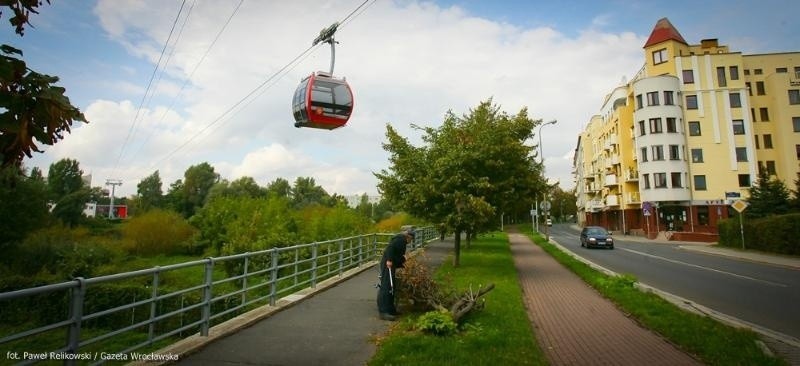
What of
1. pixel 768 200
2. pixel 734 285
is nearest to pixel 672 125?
pixel 768 200

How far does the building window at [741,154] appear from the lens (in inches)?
1704

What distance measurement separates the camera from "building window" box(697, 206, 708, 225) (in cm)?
4300

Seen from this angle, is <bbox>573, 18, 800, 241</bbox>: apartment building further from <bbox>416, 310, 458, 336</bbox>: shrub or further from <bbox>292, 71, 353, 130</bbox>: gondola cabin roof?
<bbox>416, 310, 458, 336</bbox>: shrub

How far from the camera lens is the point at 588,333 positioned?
7105 millimetres

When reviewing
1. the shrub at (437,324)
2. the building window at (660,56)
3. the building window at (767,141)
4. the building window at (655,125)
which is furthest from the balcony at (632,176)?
the shrub at (437,324)

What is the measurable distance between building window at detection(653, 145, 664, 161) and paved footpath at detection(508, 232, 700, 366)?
1547 inches

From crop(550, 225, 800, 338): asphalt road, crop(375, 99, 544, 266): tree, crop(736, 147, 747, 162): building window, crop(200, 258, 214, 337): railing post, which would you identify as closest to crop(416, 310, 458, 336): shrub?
crop(200, 258, 214, 337): railing post

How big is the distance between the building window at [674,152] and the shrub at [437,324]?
4605 centimetres

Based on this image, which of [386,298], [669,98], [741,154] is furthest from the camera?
[669,98]

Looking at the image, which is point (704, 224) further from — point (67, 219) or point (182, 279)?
point (67, 219)

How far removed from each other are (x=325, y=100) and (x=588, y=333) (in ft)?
28.6

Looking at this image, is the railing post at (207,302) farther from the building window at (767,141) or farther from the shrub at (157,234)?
the building window at (767,141)

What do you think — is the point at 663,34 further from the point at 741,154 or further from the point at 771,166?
the point at 771,166

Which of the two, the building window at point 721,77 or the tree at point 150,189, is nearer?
the building window at point 721,77
